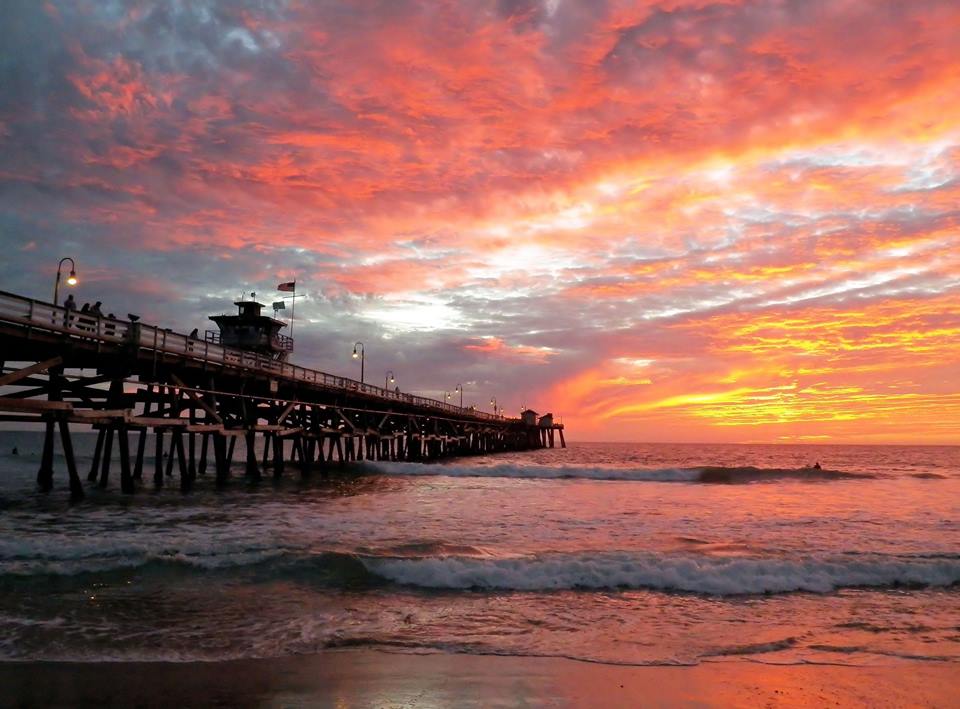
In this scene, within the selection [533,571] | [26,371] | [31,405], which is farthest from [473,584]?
[31,405]

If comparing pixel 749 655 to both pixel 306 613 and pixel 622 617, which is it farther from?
pixel 306 613

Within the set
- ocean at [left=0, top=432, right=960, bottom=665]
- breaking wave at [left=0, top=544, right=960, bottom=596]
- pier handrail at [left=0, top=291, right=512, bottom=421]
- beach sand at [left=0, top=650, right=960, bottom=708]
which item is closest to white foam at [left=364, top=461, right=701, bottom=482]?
pier handrail at [left=0, top=291, right=512, bottom=421]

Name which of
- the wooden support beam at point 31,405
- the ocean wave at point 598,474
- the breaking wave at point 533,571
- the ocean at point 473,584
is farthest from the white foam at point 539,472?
the breaking wave at point 533,571

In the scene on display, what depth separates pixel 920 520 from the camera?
1988 centimetres

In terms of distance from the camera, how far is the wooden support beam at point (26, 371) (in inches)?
662

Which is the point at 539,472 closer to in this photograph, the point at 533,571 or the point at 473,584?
the point at 533,571

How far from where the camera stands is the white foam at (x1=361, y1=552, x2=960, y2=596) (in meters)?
10.8

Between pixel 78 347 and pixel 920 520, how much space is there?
88.7ft

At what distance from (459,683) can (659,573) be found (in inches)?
241

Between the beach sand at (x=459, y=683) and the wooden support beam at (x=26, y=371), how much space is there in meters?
13.2

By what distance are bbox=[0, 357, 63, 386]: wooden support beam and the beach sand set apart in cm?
1319

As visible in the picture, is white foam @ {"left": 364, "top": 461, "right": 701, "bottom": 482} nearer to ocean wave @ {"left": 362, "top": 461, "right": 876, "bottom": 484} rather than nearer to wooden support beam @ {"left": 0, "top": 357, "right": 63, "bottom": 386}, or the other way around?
ocean wave @ {"left": 362, "top": 461, "right": 876, "bottom": 484}

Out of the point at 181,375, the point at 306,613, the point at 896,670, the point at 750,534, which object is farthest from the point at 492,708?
the point at 181,375

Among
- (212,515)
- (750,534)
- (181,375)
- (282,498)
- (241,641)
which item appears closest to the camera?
(241,641)
